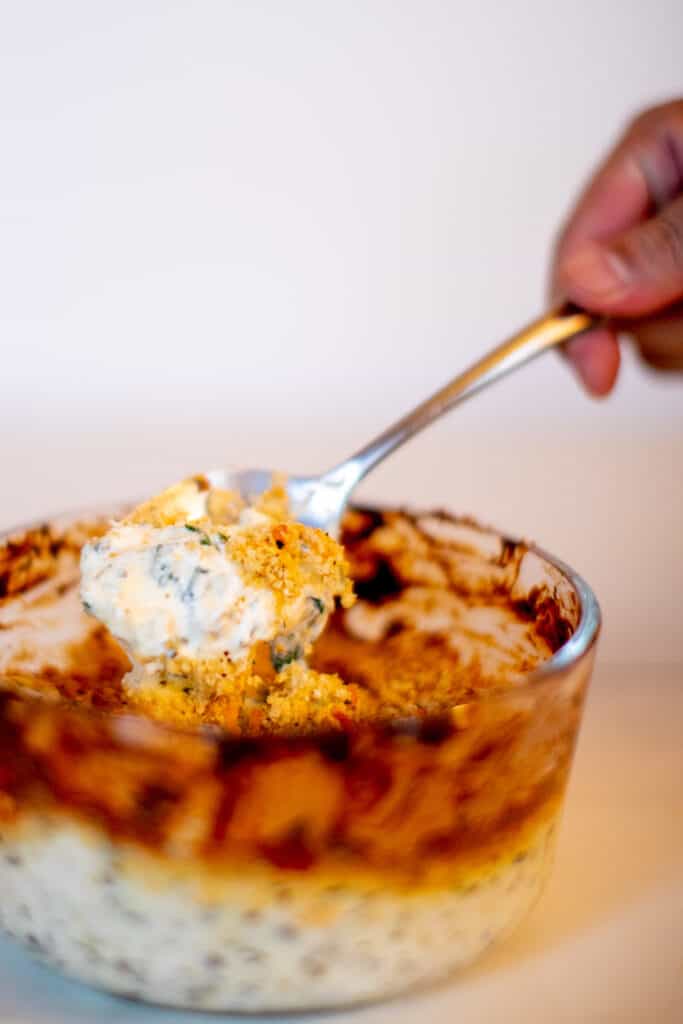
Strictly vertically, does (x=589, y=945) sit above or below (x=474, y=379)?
below

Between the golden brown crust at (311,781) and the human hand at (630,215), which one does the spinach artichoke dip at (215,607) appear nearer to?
the golden brown crust at (311,781)

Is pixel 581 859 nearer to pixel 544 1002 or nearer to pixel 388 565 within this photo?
pixel 544 1002

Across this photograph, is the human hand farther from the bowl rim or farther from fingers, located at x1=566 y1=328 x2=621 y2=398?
the bowl rim

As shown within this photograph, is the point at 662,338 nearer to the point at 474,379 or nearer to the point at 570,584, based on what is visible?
the point at 474,379

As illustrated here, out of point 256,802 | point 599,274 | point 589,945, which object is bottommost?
point 589,945

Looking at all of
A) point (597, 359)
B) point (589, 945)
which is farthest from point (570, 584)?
point (597, 359)

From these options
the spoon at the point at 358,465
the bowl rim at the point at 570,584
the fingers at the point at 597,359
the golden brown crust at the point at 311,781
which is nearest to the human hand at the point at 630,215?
the fingers at the point at 597,359

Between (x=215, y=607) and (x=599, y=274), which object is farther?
(x=599, y=274)
